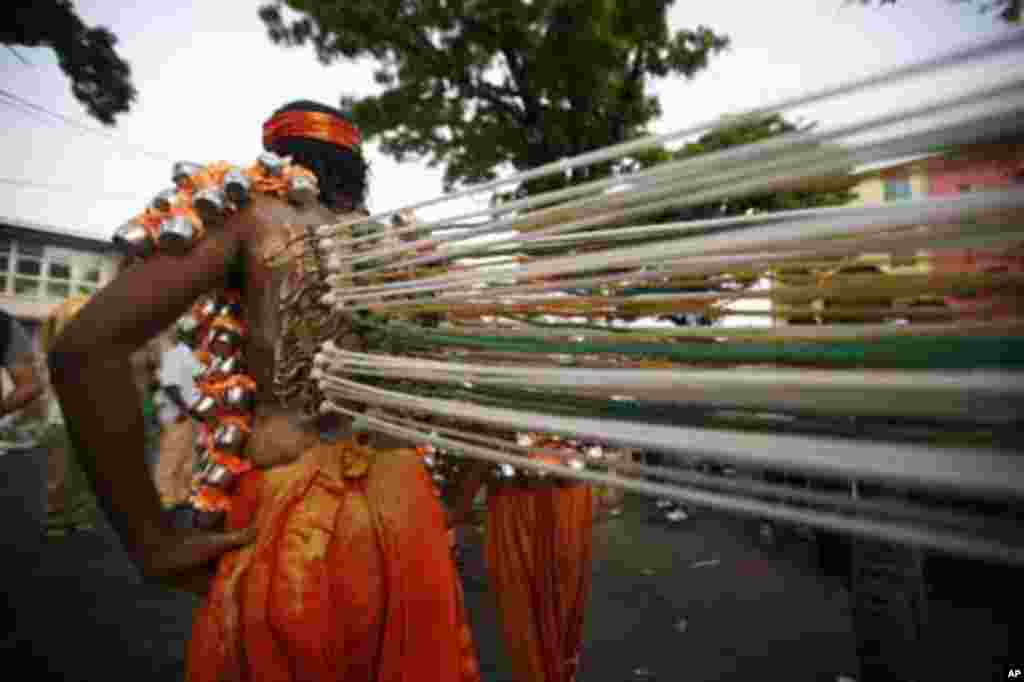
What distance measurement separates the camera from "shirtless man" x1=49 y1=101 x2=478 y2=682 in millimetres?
1052

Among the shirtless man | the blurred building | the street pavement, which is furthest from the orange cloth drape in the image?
the blurred building

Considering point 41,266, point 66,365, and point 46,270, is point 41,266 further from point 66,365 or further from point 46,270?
point 66,365

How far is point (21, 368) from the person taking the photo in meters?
3.35

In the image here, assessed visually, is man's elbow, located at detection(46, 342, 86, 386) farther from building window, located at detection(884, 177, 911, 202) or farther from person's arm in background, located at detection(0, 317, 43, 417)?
person's arm in background, located at detection(0, 317, 43, 417)

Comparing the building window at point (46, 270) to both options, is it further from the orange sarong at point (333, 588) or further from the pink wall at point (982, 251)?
the pink wall at point (982, 251)

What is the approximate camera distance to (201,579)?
1.17m

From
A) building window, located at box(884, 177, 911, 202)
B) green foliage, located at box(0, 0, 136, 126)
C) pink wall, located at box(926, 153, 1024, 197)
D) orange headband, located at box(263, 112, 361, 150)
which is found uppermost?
green foliage, located at box(0, 0, 136, 126)

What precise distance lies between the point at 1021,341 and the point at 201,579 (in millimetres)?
1444

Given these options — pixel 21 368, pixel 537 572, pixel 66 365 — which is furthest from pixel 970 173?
pixel 21 368

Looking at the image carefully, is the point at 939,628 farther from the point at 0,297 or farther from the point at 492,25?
the point at 0,297

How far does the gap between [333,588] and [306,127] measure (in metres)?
1.25

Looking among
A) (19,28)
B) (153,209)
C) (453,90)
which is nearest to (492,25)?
(453,90)

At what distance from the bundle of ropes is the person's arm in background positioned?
11.3 ft

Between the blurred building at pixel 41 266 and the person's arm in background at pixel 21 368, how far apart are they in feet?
69.8
